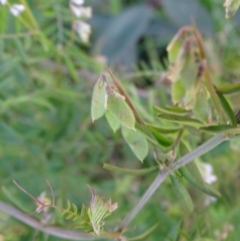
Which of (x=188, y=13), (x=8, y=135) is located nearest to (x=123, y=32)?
(x=188, y=13)

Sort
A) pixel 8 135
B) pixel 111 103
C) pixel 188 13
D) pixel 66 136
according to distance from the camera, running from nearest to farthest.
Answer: pixel 111 103
pixel 8 135
pixel 66 136
pixel 188 13

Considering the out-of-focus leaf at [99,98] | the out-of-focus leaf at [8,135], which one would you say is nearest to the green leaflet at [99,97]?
the out-of-focus leaf at [99,98]

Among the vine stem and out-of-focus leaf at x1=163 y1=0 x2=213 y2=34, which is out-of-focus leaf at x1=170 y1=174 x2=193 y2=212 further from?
out-of-focus leaf at x1=163 y1=0 x2=213 y2=34

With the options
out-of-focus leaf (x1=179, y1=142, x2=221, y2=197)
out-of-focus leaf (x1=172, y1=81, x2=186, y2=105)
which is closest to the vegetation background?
out-of-focus leaf (x1=179, y1=142, x2=221, y2=197)

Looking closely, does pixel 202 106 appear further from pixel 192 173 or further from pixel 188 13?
pixel 188 13

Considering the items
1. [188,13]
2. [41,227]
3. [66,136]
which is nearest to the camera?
[41,227]

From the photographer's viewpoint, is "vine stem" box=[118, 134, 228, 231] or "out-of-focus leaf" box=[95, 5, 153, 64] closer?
"vine stem" box=[118, 134, 228, 231]

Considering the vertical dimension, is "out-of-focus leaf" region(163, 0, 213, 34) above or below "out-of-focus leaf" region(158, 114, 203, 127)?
below
